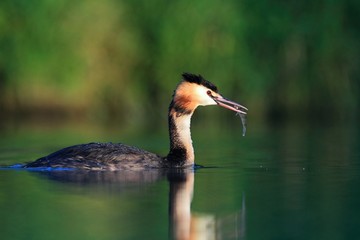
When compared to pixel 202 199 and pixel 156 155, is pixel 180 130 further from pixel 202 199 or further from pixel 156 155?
pixel 202 199

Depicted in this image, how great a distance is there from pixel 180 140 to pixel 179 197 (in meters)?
3.17

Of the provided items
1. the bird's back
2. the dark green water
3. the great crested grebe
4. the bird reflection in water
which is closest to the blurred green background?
the dark green water

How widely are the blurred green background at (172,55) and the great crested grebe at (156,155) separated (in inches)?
495

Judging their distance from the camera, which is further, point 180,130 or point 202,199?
point 180,130

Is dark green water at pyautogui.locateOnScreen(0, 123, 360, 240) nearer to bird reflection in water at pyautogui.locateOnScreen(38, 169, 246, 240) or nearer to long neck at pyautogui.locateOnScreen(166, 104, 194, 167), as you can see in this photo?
bird reflection in water at pyautogui.locateOnScreen(38, 169, 246, 240)

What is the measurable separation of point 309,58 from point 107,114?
5422 millimetres

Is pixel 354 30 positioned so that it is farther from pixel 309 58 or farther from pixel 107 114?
pixel 107 114

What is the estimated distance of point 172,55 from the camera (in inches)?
1051

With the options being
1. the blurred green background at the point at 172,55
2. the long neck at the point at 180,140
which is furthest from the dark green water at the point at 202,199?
the blurred green background at the point at 172,55

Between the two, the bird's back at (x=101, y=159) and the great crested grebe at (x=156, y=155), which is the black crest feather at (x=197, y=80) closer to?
the great crested grebe at (x=156, y=155)

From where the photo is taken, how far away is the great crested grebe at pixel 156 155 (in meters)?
12.4

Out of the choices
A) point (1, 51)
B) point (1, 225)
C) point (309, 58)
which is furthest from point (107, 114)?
point (1, 225)

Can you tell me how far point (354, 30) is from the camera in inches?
1053

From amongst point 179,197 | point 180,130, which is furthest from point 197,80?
point 179,197
